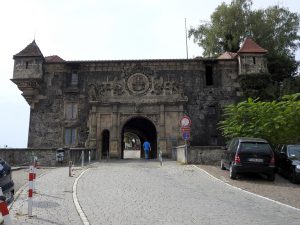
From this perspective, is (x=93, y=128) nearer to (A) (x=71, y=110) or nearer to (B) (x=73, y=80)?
(A) (x=71, y=110)

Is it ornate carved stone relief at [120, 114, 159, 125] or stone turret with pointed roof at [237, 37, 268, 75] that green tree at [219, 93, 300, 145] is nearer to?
stone turret with pointed roof at [237, 37, 268, 75]

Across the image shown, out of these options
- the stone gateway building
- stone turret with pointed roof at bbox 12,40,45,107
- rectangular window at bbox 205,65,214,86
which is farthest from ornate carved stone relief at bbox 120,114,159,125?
stone turret with pointed roof at bbox 12,40,45,107

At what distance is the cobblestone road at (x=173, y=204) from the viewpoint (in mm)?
8312

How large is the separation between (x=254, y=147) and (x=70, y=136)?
807 inches

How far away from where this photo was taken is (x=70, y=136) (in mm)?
33062

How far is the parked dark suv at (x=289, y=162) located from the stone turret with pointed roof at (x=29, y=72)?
73.8 ft

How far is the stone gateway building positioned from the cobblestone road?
16.8 meters

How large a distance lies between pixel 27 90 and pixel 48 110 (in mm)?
2589

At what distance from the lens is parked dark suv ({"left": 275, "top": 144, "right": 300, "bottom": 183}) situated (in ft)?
53.1

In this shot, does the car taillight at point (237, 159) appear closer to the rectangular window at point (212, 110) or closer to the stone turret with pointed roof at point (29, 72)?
the rectangular window at point (212, 110)

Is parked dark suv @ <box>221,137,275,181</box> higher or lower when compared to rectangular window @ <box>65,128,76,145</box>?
lower

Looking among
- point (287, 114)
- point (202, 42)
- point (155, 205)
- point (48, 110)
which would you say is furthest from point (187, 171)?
point (202, 42)

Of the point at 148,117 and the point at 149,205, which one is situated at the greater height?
the point at 148,117

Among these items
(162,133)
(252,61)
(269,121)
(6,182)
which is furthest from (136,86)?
(6,182)
